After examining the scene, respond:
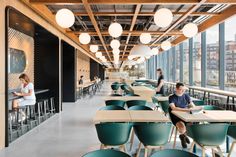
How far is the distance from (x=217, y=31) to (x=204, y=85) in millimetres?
2318

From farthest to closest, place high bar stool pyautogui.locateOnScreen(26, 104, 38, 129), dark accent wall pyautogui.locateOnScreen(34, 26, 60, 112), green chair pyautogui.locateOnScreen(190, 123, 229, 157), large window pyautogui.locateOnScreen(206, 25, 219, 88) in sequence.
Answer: large window pyautogui.locateOnScreen(206, 25, 219, 88) → dark accent wall pyautogui.locateOnScreen(34, 26, 60, 112) → high bar stool pyautogui.locateOnScreen(26, 104, 38, 129) → green chair pyautogui.locateOnScreen(190, 123, 229, 157)

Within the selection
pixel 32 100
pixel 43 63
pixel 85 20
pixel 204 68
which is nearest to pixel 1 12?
pixel 32 100

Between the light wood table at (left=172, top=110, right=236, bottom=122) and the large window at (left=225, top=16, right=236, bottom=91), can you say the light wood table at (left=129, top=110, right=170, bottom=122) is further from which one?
the large window at (left=225, top=16, right=236, bottom=91)

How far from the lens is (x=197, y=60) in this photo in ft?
36.8

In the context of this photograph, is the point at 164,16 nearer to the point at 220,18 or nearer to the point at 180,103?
the point at 180,103

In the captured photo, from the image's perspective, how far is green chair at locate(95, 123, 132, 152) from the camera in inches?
121

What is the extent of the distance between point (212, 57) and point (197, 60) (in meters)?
1.66

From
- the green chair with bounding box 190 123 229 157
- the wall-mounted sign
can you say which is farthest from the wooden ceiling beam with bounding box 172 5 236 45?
the wall-mounted sign

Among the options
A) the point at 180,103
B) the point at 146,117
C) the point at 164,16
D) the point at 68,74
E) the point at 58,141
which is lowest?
the point at 58,141

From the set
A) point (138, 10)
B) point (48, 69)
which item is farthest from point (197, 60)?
point (48, 69)

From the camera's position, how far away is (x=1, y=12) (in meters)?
4.33

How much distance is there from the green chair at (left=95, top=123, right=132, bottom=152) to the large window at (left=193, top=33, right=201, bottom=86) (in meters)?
8.35

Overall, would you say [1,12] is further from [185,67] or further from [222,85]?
[185,67]

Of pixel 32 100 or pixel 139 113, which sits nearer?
pixel 139 113
